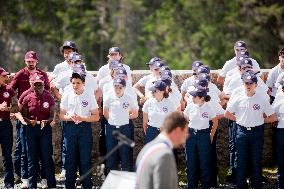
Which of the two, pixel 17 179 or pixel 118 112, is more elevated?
pixel 118 112

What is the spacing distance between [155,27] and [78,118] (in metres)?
33.1

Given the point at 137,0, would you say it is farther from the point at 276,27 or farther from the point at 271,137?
the point at 271,137

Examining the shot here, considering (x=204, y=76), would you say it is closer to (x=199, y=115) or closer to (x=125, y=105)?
(x=199, y=115)

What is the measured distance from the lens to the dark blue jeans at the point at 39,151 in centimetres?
927

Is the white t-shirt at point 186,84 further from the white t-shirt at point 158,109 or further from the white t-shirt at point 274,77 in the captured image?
the white t-shirt at point 274,77

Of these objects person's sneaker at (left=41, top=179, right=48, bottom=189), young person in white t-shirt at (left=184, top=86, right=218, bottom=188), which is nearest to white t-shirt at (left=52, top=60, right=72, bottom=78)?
person's sneaker at (left=41, top=179, right=48, bottom=189)

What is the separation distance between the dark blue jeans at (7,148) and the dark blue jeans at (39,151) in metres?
0.33

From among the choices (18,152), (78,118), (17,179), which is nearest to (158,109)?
(78,118)

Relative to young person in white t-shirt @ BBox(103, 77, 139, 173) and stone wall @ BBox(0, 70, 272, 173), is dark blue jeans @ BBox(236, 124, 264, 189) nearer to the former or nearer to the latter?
young person in white t-shirt @ BBox(103, 77, 139, 173)

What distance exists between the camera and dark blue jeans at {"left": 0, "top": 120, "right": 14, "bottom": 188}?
9.45 m

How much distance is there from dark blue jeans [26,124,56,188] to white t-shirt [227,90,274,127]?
254 centimetres

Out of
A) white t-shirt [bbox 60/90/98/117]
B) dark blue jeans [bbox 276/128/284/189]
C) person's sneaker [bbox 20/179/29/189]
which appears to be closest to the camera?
white t-shirt [bbox 60/90/98/117]

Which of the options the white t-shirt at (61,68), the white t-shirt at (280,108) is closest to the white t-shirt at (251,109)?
the white t-shirt at (280,108)

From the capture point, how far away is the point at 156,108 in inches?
364
